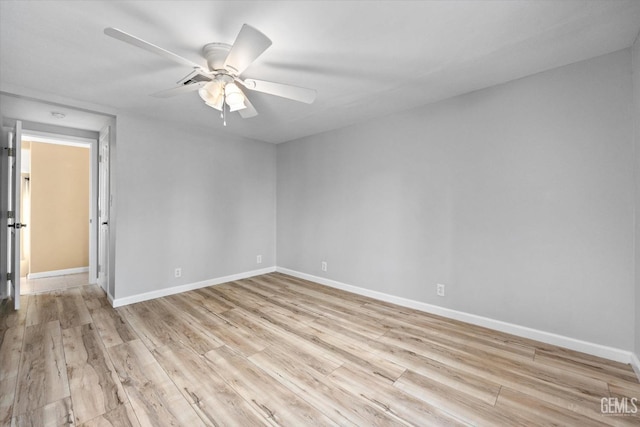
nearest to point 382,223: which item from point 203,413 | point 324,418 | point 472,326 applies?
point 472,326

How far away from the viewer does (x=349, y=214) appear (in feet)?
12.7

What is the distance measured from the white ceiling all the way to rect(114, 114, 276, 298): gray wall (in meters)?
0.83

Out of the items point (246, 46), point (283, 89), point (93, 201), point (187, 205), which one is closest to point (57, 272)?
point (93, 201)

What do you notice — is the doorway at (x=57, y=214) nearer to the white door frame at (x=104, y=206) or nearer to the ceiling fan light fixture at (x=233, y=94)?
the white door frame at (x=104, y=206)

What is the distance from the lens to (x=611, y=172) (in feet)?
6.89

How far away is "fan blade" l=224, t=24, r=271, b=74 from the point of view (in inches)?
55.7

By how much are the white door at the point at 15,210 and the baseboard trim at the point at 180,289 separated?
104cm

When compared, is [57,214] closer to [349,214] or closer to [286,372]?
[349,214]

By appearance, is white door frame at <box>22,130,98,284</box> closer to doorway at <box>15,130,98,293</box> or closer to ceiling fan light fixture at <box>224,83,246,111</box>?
doorway at <box>15,130,98,293</box>

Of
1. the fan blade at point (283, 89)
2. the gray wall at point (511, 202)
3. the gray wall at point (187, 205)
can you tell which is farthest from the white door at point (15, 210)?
the gray wall at point (511, 202)

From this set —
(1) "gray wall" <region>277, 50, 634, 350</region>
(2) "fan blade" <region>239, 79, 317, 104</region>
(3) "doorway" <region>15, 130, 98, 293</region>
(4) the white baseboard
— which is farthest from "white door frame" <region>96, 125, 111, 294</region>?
(1) "gray wall" <region>277, 50, 634, 350</region>

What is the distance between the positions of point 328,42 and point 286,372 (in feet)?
7.89

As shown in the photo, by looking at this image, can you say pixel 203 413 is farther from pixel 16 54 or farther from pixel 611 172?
pixel 611 172

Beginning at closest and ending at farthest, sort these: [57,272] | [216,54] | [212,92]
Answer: [216,54], [212,92], [57,272]
